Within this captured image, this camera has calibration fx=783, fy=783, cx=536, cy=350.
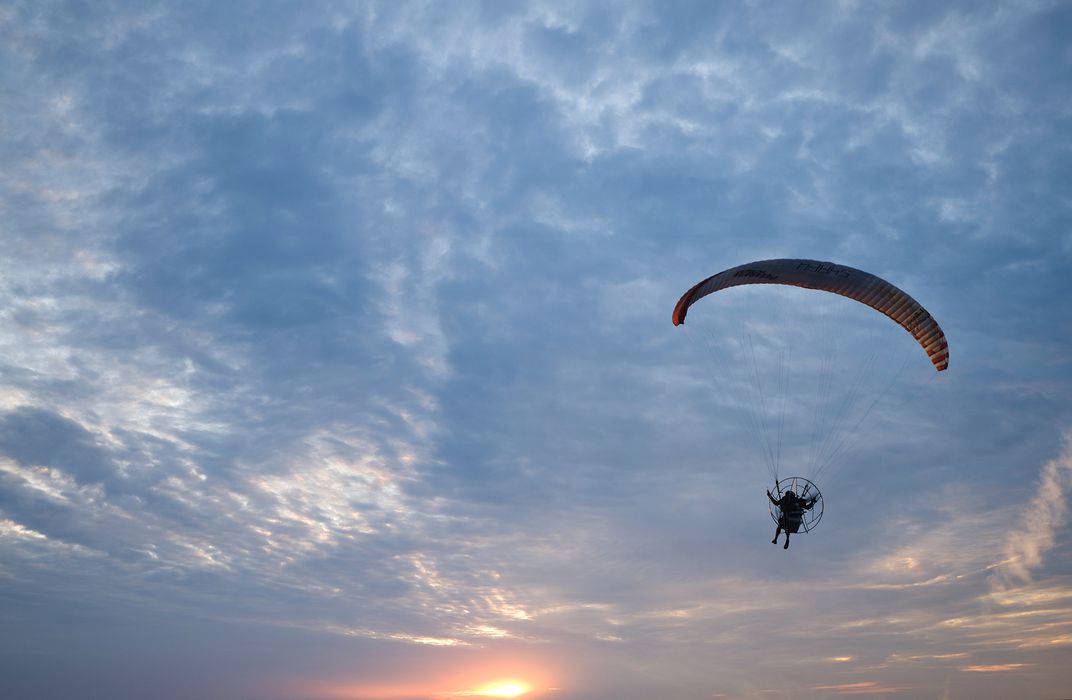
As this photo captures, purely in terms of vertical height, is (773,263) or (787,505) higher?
(773,263)

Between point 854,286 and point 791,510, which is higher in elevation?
point 854,286

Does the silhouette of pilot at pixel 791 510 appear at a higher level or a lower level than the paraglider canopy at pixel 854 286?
lower

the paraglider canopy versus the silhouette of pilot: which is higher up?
the paraglider canopy

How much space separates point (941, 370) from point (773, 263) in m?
8.44

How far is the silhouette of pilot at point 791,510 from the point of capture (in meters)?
33.8

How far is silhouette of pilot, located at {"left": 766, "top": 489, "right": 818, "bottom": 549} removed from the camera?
3375cm

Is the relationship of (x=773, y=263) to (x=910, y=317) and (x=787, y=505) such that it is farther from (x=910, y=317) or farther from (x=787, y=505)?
(x=787, y=505)

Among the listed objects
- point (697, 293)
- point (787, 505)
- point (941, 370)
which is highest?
point (697, 293)

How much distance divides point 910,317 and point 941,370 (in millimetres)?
2667

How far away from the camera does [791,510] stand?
33.8 m

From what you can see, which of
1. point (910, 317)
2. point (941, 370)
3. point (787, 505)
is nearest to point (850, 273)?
point (910, 317)

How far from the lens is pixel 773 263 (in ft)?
113

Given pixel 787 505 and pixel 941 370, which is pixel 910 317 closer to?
pixel 941 370

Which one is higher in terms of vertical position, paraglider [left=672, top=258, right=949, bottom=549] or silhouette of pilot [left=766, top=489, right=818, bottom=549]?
paraglider [left=672, top=258, right=949, bottom=549]
